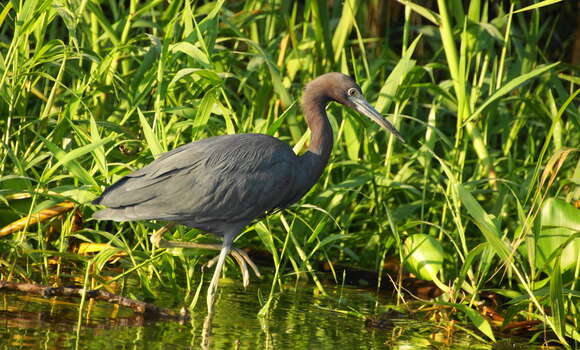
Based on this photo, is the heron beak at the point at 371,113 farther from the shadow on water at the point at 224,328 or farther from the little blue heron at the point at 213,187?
the shadow on water at the point at 224,328

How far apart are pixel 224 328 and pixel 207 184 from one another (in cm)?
74

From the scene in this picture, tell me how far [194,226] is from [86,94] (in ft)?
4.32

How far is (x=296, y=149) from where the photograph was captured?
491 cm

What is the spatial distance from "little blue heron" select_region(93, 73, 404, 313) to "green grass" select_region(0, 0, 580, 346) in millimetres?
180

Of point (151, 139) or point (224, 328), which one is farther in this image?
point (151, 139)

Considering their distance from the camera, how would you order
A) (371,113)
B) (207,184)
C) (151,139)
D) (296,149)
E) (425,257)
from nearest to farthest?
(207,184)
(151,139)
(425,257)
(371,113)
(296,149)

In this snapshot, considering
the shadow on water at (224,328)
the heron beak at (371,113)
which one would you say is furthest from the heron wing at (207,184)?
the heron beak at (371,113)

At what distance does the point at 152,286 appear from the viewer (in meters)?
4.58

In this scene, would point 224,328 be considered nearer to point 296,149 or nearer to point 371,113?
point 296,149

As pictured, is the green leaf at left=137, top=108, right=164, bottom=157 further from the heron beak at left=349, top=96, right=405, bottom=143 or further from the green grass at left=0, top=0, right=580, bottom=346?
the heron beak at left=349, top=96, right=405, bottom=143

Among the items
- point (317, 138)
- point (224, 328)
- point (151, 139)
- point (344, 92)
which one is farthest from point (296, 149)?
point (224, 328)

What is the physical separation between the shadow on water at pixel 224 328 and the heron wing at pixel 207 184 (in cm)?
47

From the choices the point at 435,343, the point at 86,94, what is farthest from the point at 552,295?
the point at 86,94

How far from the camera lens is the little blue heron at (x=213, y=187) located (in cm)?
416
